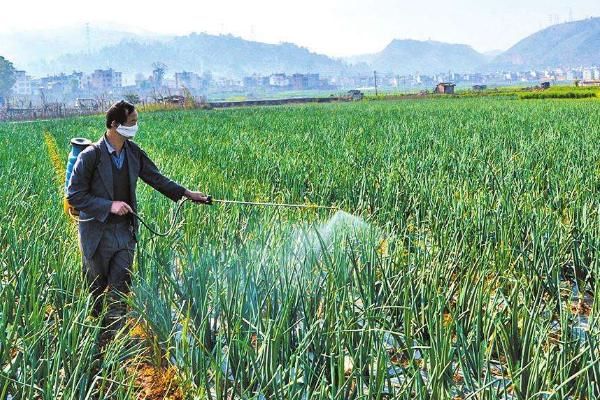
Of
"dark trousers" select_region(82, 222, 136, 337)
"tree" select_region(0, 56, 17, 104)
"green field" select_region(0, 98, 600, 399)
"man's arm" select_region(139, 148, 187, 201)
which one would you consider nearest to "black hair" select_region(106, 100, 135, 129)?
"man's arm" select_region(139, 148, 187, 201)

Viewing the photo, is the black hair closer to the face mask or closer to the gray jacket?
the face mask

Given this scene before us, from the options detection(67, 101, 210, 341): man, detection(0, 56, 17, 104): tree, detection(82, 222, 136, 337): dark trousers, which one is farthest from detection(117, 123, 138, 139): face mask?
detection(0, 56, 17, 104): tree

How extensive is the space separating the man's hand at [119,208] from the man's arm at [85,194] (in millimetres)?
27

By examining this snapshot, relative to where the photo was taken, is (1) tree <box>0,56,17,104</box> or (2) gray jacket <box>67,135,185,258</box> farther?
(1) tree <box>0,56,17,104</box>

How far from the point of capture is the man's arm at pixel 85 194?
3.63 meters

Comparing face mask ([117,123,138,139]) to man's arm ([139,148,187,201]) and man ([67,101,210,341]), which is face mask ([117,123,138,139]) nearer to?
man ([67,101,210,341])

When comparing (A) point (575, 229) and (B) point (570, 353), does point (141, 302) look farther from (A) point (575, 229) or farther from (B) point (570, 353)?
(A) point (575, 229)

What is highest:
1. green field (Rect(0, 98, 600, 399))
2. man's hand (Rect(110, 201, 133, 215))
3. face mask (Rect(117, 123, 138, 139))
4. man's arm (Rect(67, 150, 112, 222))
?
face mask (Rect(117, 123, 138, 139))

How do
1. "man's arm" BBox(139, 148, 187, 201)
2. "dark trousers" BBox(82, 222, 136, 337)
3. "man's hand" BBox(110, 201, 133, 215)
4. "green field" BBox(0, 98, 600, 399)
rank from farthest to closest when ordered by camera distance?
1. "man's arm" BBox(139, 148, 187, 201)
2. "dark trousers" BBox(82, 222, 136, 337)
3. "man's hand" BBox(110, 201, 133, 215)
4. "green field" BBox(0, 98, 600, 399)

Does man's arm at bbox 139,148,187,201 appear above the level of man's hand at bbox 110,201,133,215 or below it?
above

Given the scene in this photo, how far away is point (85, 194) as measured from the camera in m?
3.66

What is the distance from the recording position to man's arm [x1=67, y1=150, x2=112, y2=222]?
363 cm

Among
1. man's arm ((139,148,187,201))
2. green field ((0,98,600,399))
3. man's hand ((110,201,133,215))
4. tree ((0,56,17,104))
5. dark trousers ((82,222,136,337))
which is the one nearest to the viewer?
green field ((0,98,600,399))

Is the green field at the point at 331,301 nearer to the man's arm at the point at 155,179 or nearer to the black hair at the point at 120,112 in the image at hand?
the man's arm at the point at 155,179
